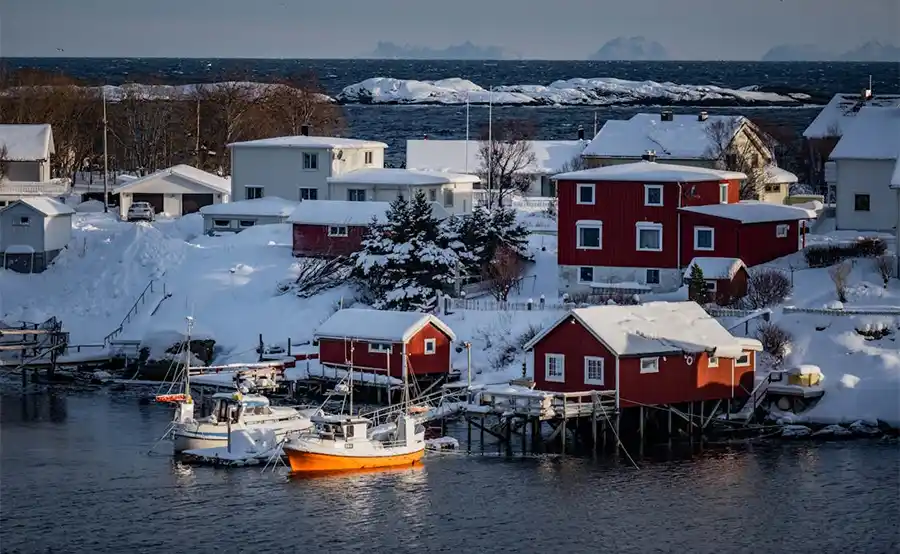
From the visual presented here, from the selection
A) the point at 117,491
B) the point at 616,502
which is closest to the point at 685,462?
the point at 616,502

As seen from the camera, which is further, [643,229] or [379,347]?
[643,229]

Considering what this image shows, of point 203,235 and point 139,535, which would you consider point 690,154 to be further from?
point 139,535

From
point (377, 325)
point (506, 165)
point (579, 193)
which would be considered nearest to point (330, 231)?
point (579, 193)

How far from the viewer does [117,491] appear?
1753 inches

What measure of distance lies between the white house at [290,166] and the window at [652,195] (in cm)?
2199

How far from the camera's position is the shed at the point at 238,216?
76.8 m

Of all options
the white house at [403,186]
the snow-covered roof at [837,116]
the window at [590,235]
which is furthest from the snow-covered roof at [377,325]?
the snow-covered roof at [837,116]

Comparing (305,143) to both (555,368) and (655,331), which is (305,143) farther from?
(655,331)

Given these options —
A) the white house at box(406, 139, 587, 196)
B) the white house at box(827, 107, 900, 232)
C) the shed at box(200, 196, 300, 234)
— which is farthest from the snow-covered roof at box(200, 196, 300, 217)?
the white house at box(827, 107, 900, 232)

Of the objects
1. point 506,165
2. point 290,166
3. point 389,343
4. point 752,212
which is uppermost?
point 506,165

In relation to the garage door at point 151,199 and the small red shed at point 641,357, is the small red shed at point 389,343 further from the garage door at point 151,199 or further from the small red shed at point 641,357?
the garage door at point 151,199

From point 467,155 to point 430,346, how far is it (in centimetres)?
3877

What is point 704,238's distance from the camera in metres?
62.5

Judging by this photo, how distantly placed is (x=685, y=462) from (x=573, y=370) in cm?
497
